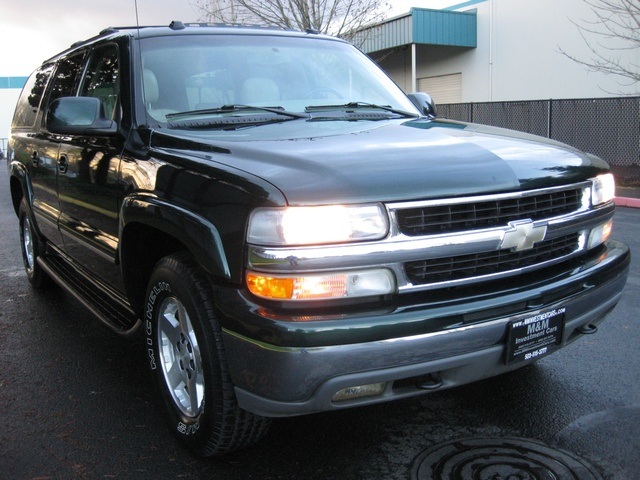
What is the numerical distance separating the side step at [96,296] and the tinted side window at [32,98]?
1.26 meters

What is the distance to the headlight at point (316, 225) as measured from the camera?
7.95 ft

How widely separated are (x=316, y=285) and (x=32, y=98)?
452 cm

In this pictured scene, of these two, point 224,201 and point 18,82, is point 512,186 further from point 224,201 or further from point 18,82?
point 18,82

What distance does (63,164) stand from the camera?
175 inches

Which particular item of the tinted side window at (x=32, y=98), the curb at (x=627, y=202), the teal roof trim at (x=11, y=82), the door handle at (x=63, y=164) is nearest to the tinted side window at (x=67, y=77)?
the tinted side window at (x=32, y=98)

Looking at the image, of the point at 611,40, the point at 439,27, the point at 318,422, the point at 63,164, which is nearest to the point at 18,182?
the point at 63,164

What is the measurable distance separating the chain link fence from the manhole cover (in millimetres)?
12070

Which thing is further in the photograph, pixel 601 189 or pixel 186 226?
pixel 601 189

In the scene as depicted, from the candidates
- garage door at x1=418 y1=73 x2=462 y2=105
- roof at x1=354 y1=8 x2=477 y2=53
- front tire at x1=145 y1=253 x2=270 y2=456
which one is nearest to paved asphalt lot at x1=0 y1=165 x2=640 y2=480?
front tire at x1=145 y1=253 x2=270 y2=456

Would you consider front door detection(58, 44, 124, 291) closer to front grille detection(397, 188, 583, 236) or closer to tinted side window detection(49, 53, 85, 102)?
tinted side window detection(49, 53, 85, 102)

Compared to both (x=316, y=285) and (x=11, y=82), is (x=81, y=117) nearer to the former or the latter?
(x=316, y=285)

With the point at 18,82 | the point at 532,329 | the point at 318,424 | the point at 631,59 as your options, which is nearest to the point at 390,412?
the point at 318,424

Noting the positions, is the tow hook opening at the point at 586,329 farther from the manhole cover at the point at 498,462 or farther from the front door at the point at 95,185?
the front door at the point at 95,185

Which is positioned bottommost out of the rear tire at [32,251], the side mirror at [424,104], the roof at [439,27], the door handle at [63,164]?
the rear tire at [32,251]
